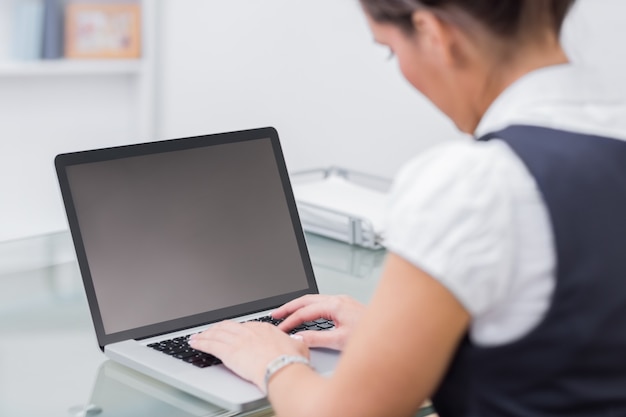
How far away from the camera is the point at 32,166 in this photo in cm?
364

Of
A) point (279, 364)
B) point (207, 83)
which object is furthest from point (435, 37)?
point (207, 83)

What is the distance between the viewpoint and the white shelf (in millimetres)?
3393

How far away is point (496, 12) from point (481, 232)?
22cm

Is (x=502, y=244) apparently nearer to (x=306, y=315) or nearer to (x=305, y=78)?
(x=306, y=315)

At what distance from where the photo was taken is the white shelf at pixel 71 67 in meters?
3.39

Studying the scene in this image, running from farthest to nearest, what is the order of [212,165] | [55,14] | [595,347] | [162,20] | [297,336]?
[162,20] < [55,14] < [212,165] < [297,336] < [595,347]

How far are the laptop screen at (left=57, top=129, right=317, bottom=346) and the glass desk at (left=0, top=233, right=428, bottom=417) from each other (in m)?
0.07

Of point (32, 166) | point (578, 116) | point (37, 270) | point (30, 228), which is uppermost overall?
point (578, 116)

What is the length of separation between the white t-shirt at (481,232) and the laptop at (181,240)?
0.41 m

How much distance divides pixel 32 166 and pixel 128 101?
493 mm

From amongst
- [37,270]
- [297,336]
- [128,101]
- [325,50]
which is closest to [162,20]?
[128,101]

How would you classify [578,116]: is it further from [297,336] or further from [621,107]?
[297,336]

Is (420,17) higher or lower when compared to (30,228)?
higher

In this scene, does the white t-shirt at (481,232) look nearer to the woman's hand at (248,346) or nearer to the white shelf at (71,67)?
the woman's hand at (248,346)
